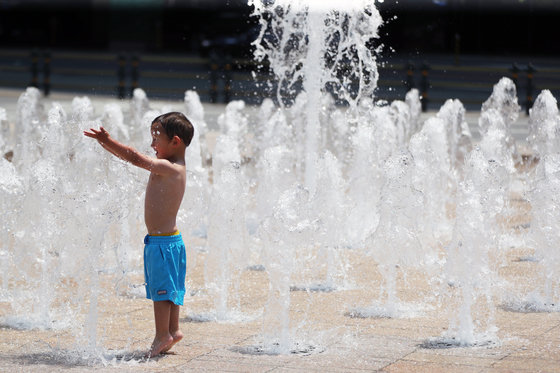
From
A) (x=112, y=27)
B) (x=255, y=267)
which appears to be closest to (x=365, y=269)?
(x=255, y=267)

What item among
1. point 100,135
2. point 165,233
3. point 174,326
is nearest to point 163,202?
point 165,233

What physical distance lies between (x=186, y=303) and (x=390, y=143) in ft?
14.8

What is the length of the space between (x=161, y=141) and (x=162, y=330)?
0.94m

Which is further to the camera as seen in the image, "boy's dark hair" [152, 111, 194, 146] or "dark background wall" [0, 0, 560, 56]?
"dark background wall" [0, 0, 560, 56]

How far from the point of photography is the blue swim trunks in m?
5.26

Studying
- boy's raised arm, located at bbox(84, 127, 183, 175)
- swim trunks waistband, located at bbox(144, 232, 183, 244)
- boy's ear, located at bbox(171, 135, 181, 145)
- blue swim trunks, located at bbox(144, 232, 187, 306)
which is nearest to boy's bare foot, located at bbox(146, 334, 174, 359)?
blue swim trunks, located at bbox(144, 232, 187, 306)

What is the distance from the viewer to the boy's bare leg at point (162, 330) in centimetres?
527

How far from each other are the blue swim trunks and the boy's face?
425 millimetres

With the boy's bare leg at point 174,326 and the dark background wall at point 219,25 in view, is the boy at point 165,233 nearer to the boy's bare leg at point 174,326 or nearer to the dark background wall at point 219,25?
the boy's bare leg at point 174,326

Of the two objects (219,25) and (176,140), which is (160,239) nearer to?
(176,140)

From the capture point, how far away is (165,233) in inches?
Result: 209

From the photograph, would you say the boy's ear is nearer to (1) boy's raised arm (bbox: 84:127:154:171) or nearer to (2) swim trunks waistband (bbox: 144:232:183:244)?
(1) boy's raised arm (bbox: 84:127:154:171)

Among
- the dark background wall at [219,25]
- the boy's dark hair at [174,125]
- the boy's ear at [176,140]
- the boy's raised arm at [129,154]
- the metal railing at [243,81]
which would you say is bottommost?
the boy's raised arm at [129,154]

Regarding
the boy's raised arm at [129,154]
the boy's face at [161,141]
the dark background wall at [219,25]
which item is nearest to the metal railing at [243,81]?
the dark background wall at [219,25]
